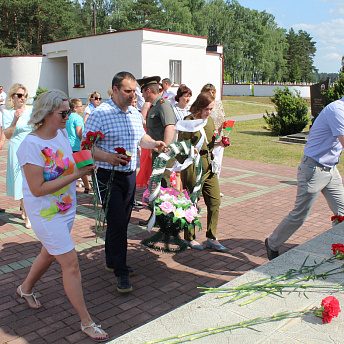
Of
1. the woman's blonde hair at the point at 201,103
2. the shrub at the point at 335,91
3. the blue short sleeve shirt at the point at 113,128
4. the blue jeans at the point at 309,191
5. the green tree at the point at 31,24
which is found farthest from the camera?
the green tree at the point at 31,24

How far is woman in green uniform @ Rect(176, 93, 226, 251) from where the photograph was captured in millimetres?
4898

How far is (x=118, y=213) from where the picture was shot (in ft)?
13.0

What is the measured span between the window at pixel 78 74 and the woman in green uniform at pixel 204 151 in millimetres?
24566

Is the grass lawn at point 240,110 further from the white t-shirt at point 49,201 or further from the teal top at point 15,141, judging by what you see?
the white t-shirt at point 49,201

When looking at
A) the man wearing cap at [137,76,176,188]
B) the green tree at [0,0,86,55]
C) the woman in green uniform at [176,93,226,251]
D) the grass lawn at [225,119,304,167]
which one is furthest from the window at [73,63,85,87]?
the woman in green uniform at [176,93,226,251]

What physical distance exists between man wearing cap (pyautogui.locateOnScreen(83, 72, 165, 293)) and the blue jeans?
177 centimetres

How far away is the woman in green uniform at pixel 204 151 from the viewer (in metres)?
4.90

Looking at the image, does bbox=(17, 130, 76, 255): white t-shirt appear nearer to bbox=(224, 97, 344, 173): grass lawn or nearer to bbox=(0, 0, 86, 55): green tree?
bbox=(224, 97, 344, 173): grass lawn

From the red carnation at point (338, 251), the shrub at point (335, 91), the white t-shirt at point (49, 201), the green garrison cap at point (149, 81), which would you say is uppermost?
the shrub at point (335, 91)

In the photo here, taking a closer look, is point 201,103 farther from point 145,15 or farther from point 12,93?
point 145,15

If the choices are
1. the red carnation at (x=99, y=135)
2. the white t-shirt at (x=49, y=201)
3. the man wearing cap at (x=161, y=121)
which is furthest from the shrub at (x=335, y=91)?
the white t-shirt at (x=49, y=201)

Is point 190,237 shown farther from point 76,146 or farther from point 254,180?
point 254,180

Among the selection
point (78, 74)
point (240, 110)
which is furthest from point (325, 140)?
point (240, 110)

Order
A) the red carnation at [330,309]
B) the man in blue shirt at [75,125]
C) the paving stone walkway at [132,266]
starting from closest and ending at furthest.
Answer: the red carnation at [330,309]
the paving stone walkway at [132,266]
the man in blue shirt at [75,125]
